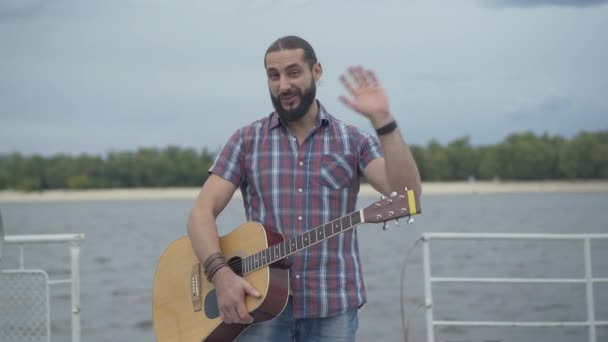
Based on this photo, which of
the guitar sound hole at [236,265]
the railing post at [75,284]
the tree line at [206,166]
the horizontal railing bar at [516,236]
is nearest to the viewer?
the guitar sound hole at [236,265]

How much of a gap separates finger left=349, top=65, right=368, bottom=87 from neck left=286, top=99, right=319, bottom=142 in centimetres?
36

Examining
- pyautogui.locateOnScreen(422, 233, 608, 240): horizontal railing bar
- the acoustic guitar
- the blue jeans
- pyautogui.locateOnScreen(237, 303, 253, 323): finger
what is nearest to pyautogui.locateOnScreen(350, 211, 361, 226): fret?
the acoustic guitar

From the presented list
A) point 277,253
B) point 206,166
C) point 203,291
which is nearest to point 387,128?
point 277,253

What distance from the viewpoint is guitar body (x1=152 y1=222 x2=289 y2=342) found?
2725mm

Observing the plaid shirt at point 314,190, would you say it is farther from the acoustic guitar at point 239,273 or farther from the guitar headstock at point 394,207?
the guitar headstock at point 394,207

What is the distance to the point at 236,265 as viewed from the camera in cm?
293

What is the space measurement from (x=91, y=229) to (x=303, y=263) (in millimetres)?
46941

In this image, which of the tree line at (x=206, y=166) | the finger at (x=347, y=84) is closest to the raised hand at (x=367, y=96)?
the finger at (x=347, y=84)

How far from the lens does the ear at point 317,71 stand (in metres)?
2.75

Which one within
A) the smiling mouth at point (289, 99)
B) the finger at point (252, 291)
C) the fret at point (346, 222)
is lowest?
the finger at point (252, 291)

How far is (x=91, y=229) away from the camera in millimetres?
47844

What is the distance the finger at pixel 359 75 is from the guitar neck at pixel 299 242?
0.40m

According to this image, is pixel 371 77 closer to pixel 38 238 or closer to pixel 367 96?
pixel 367 96

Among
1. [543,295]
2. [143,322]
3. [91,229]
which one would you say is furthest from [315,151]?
[91,229]
